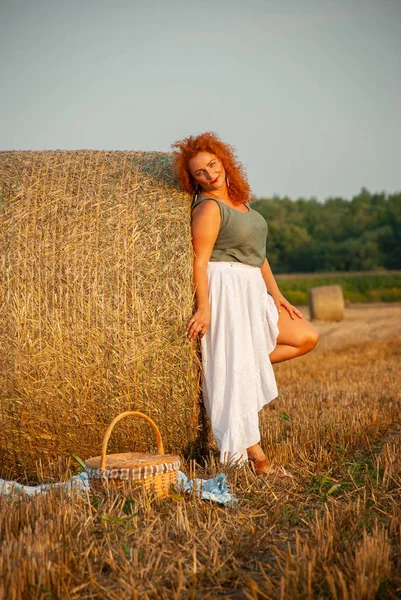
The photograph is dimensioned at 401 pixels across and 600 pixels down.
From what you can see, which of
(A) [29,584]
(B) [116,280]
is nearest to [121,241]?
(B) [116,280]

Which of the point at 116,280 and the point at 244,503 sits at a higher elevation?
the point at 116,280

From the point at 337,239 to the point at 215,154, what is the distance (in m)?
40.6

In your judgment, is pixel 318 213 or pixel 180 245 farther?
pixel 318 213

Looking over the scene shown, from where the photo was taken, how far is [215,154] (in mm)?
4367

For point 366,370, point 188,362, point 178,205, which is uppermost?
point 178,205

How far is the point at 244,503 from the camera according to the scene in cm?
350

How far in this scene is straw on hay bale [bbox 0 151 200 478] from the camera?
3.96m

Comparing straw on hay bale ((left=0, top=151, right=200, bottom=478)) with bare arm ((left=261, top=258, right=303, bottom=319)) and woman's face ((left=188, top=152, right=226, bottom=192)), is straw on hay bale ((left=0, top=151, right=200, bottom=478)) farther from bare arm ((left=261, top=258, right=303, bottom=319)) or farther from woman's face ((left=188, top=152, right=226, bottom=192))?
bare arm ((left=261, top=258, right=303, bottom=319))

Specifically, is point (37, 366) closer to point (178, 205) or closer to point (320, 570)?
point (178, 205)

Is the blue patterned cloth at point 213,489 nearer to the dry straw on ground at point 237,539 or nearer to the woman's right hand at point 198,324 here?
the dry straw on ground at point 237,539

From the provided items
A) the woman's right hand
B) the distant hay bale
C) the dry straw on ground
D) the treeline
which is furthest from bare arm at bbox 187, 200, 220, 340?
the treeline

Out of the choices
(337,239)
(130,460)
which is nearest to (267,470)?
(130,460)

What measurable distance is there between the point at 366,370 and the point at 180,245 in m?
4.64

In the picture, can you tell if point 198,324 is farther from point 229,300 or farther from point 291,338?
point 291,338
